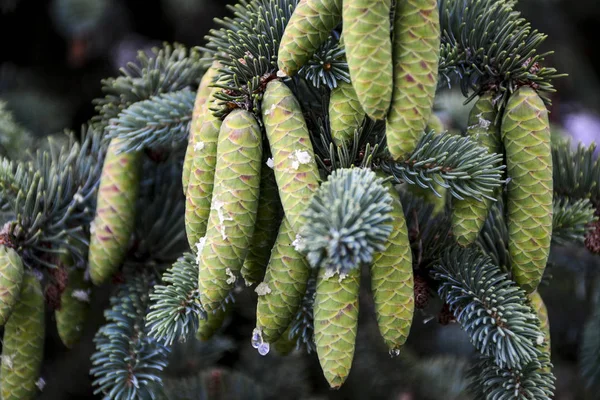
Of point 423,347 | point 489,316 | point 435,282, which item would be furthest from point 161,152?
point 423,347

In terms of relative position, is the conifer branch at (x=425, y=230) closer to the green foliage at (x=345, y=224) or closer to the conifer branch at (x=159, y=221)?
the green foliage at (x=345, y=224)

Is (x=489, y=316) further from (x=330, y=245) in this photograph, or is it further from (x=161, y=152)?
(x=161, y=152)

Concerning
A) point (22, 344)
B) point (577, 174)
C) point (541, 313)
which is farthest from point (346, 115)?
point (22, 344)

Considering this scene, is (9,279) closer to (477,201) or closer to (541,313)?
(477,201)

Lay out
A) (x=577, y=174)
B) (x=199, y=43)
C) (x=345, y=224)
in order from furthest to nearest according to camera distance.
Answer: (x=199, y=43) → (x=577, y=174) → (x=345, y=224)

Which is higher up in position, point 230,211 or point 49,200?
point 230,211

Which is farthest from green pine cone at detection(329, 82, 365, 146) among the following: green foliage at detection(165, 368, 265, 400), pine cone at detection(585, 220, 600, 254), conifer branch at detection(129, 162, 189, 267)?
green foliage at detection(165, 368, 265, 400)

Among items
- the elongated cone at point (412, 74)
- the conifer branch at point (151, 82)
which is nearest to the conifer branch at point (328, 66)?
the elongated cone at point (412, 74)
